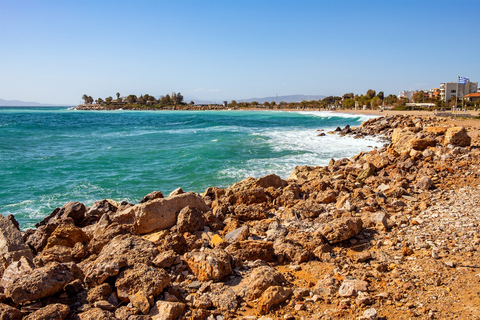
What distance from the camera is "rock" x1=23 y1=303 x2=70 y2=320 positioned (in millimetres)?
3297

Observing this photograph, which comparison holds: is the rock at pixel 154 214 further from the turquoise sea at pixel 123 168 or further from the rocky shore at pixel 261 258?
the turquoise sea at pixel 123 168

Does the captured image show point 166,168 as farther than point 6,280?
Yes

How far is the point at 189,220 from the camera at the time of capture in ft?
19.8

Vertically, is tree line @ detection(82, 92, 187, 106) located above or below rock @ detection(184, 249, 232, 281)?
above

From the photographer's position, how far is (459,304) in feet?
12.6

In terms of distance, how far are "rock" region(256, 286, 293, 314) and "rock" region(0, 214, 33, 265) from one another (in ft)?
11.5

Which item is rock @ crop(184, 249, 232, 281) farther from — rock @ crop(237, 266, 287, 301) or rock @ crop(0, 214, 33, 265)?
rock @ crop(0, 214, 33, 265)

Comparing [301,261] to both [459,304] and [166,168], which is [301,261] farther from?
[166,168]

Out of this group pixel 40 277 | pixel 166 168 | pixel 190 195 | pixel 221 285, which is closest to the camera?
pixel 40 277

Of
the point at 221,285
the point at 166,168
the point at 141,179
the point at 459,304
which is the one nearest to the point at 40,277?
the point at 221,285

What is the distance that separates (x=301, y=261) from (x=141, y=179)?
34.8ft

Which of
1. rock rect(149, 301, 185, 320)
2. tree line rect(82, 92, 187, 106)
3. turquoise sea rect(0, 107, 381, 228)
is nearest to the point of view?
rock rect(149, 301, 185, 320)

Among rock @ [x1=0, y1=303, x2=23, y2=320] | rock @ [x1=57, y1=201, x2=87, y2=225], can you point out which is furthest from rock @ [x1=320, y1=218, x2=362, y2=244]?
rock @ [x1=57, y1=201, x2=87, y2=225]

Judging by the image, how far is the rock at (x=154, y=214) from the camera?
6.12m
